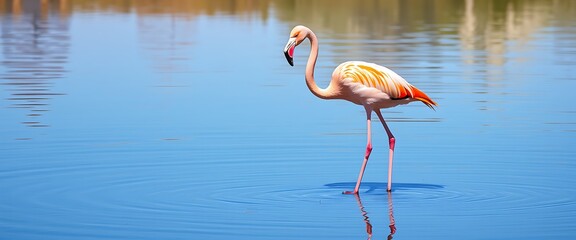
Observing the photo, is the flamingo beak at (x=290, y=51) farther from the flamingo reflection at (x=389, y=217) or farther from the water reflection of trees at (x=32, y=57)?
the water reflection of trees at (x=32, y=57)

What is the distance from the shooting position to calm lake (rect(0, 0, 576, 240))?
904cm

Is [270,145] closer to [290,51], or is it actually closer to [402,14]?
[290,51]

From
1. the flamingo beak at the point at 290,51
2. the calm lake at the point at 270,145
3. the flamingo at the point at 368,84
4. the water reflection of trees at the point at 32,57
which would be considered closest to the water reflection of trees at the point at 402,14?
the calm lake at the point at 270,145

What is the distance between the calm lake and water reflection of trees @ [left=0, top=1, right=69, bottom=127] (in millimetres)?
68

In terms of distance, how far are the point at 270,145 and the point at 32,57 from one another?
12.9 m

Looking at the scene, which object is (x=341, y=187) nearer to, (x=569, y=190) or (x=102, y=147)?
(x=569, y=190)

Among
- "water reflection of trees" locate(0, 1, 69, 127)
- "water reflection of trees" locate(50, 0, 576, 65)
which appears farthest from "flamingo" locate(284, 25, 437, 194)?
"water reflection of trees" locate(50, 0, 576, 65)

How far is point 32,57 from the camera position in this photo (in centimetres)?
2455

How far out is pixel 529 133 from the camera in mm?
13547

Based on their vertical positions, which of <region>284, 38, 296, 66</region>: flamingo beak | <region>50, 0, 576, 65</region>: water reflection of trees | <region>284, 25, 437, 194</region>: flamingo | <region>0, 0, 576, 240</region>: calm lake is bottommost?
<region>50, 0, 576, 65</region>: water reflection of trees

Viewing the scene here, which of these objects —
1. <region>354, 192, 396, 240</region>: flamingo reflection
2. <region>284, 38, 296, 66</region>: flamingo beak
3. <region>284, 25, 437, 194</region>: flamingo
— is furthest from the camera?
<region>284, 25, 437, 194</region>: flamingo

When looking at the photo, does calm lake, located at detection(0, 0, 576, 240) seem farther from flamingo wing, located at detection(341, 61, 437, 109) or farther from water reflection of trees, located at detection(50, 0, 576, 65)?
water reflection of trees, located at detection(50, 0, 576, 65)

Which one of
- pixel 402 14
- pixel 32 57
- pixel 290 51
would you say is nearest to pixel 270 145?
pixel 290 51

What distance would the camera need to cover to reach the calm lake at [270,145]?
29.7ft
